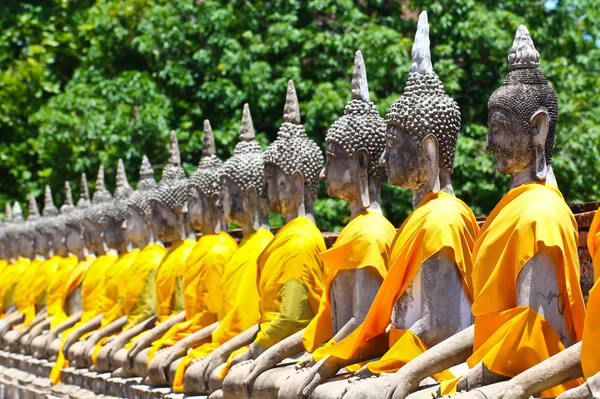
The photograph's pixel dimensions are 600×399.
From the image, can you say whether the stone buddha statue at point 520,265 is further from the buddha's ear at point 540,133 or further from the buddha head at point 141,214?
the buddha head at point 141,214

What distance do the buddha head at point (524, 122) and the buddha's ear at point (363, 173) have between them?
6.07 ft

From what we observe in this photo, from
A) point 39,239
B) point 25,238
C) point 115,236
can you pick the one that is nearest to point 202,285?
point 115,236

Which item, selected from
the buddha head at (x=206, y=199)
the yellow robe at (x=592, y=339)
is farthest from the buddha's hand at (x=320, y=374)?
the buddha head at (x=206, y=199)

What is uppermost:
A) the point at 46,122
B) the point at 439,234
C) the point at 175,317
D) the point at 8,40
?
the point at 8,40

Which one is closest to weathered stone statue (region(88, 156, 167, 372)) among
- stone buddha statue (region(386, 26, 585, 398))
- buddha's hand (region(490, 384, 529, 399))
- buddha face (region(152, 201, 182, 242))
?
buddha face (region(152, 201, 182, 242))

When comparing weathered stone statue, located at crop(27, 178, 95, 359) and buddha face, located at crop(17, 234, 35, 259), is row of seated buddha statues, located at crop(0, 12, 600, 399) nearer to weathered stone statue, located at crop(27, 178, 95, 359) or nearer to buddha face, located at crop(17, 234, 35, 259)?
weathered stone statue, located at crop(27, 178, 95, 359)

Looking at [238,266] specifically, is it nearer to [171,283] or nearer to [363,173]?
[171,283]

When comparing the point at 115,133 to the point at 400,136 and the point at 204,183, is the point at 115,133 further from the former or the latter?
the point at 400,136

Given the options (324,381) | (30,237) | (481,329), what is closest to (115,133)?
(30,237)

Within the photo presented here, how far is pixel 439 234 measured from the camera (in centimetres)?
641

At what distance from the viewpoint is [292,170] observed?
8.91m

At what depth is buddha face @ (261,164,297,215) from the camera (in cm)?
896

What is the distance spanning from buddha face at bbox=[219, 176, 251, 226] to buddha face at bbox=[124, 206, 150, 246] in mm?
2768

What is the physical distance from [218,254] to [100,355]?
2.27 metres
